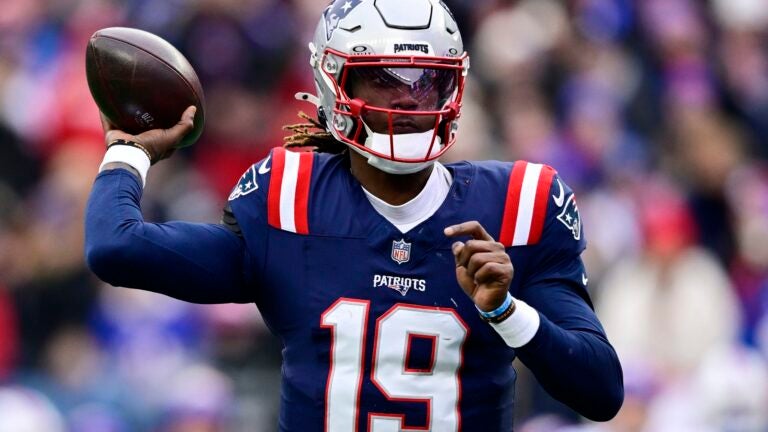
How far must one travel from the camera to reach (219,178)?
7996 millimetres

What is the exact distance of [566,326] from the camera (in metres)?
3.37

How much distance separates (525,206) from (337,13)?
0.62 m

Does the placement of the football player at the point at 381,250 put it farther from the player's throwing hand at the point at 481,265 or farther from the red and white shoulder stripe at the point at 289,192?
the player's throwing hand at the point at 481,265

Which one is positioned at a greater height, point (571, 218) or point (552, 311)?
point (571, 218)

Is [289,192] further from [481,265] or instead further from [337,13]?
[481,265]

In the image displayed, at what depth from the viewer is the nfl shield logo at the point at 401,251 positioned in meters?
3.41

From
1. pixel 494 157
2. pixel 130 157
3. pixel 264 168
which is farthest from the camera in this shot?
pixel 494 157

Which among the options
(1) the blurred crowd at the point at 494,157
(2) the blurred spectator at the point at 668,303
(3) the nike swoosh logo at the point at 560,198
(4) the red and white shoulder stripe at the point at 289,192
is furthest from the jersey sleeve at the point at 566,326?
(2) the blurred spectator at the point at 668,303

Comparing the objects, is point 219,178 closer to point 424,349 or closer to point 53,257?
point 53,257

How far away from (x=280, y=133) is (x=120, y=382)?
5.80 ft

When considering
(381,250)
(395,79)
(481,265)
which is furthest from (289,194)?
(481,265)

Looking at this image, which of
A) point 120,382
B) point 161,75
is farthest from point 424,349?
point 120,382

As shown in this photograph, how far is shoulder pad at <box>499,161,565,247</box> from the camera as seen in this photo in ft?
11.3

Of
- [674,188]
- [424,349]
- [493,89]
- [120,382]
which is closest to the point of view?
[424,349]
